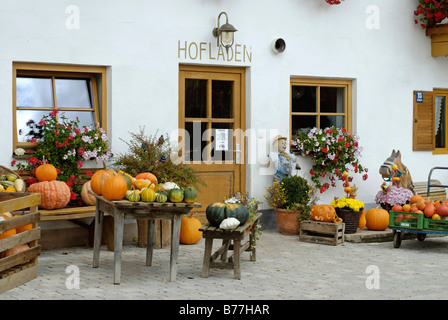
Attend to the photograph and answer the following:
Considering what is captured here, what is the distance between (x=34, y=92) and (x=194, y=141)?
2.35m

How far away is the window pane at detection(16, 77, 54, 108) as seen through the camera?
27.0ft

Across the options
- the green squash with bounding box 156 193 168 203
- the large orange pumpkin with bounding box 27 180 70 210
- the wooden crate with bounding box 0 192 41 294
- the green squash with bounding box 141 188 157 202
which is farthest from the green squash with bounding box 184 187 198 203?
the large orange pumpkin with bounding box 27 180 70 210

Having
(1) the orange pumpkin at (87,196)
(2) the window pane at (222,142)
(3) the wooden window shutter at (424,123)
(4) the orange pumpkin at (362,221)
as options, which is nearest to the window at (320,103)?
(2) the window pane at (222,142)

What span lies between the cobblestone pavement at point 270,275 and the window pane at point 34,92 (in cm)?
190

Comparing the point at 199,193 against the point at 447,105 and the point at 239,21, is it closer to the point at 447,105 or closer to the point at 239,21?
the point at 239,21

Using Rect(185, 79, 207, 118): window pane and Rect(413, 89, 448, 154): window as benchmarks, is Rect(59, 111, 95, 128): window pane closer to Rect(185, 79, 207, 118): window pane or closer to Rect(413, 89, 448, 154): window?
Answer: Rect(185, 79, 207, 118): window pane

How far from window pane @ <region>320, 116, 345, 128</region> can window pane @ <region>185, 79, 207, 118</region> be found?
6.90 feet

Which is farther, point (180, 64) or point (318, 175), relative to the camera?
point (318, 175)

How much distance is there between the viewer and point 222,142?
9641 millimetres

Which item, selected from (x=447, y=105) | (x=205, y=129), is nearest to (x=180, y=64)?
(x=205, y=129)

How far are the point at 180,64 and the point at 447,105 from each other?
5.42 meters

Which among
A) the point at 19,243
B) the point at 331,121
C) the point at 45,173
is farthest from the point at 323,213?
the point at 19,243

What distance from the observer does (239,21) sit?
9.57m

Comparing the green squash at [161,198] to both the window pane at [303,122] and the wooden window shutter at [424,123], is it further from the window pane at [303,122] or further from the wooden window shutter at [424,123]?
the wooden window shutter at [424,123]
